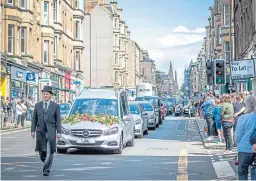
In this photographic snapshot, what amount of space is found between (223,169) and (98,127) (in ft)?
15.3

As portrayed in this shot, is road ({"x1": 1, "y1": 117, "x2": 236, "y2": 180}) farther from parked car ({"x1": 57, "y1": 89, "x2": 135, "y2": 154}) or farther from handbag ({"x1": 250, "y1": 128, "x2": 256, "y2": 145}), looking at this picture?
handbag ({"x1": 250, "y1": 128, "x2": 256, "y2": 145})

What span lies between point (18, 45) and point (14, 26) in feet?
5.60

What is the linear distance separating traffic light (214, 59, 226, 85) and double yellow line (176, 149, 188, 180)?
4.62 meters

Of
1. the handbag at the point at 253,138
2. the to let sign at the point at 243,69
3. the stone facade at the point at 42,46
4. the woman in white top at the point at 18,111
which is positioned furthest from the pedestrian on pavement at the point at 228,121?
the stone facade at the point at 42,46

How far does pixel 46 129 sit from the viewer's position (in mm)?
11914

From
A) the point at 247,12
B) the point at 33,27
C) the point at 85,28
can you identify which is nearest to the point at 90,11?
the point at 85,28

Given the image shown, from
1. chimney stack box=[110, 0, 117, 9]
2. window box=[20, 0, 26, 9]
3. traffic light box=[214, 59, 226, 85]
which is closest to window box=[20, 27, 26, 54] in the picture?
window box=[20, 0, 26, 9]

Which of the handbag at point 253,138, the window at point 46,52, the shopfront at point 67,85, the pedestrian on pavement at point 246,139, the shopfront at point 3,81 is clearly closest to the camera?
the handbag at point 253,138

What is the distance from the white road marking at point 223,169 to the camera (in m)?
12.2

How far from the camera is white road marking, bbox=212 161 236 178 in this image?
12205 mm

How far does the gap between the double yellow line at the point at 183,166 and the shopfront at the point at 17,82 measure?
27.5 meters

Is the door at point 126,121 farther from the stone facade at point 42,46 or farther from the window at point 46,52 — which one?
the window at point 46,52

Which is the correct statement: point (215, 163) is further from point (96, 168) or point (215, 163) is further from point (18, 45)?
point (18, 45)

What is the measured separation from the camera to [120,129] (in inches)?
669
